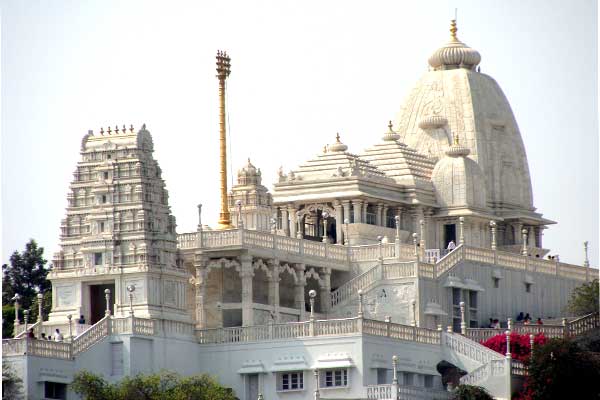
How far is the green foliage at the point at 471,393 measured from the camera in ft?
301

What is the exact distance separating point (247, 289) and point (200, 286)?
193 cm

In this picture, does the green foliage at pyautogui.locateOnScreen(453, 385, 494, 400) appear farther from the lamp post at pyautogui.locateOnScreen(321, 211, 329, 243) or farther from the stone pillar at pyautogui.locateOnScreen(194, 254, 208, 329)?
the lamp post at pyautogui.locateOnScreen(321, 211, 329, 243)

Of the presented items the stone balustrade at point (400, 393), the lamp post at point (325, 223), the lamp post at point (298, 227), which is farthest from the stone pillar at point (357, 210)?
the stone balustrade at point (400, 393)

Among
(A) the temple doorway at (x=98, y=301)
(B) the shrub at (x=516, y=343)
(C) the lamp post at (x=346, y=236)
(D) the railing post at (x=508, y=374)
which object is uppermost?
(C) the lamp post at (x=346, y=236)

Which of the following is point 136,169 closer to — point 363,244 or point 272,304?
point 272,304

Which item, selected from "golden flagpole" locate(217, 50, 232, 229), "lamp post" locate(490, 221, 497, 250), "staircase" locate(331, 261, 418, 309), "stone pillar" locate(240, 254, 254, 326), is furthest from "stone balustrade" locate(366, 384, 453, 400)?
"lamp post" locate(490, 221, 497, 250)

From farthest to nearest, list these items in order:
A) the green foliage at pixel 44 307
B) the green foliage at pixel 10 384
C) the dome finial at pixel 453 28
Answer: the dome finial at pixel 453 28 → the green foliage at pixel 44 307 → the green foliage at pixel 10 384

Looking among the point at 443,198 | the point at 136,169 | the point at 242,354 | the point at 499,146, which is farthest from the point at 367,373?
the point at 499,146

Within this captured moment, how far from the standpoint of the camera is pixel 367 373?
307 ft

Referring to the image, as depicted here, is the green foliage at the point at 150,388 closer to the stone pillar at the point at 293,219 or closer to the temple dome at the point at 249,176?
the temple dome at the point at 249,176

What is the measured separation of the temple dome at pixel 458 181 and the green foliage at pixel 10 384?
36.4 meters

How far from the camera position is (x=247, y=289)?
100500 millimetres

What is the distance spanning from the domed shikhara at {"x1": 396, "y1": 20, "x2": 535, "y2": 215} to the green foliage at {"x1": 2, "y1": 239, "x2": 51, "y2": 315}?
64.1 ft

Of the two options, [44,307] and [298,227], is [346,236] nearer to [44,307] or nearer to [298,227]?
[298,227]
